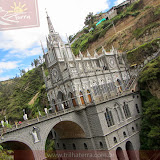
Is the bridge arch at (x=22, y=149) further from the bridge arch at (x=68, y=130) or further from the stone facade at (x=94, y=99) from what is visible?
the stone facade at (x=94, y=99)

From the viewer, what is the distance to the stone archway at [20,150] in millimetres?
23578

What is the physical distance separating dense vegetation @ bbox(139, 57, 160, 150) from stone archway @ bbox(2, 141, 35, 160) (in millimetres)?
18808

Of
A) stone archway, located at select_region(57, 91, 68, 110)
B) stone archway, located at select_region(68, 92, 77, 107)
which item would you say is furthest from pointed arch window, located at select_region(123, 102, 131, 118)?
stone archway, located at select_region(57, 91, 68, 110)

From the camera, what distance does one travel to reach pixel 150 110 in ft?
95.3

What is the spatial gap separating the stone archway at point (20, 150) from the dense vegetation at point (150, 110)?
61.7ft

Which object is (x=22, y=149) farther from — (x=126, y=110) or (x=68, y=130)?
(x=126, y=110)

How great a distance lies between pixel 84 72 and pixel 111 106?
892 cm

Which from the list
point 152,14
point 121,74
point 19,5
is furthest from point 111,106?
point 152,14

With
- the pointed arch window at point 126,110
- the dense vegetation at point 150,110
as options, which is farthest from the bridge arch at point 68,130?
the dense vegetation at point 150,110

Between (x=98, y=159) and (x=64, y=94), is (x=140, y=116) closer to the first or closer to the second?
(x=98, y=159)

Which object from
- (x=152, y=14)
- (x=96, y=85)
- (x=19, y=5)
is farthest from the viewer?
(x=152, y=14)

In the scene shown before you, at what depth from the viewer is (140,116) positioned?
3347cm

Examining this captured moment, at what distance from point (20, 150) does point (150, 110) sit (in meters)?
22.2

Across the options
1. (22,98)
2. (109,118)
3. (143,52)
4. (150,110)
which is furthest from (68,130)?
(22,98)
